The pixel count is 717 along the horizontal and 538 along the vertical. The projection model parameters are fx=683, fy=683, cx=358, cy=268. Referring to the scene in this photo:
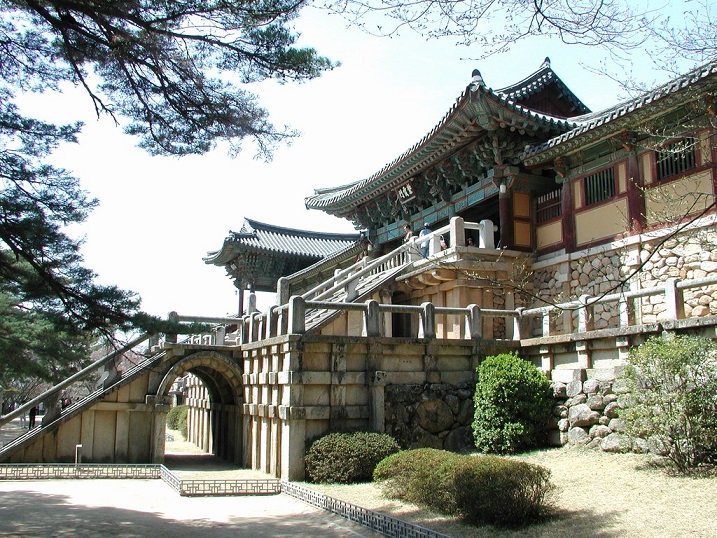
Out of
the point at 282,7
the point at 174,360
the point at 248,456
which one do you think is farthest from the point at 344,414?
the point at 282,7

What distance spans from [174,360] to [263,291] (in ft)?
53.9

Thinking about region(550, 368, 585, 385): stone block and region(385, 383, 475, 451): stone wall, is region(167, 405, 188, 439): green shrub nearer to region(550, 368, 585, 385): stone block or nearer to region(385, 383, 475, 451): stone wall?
region(385, 383, 475, 451): stone wall

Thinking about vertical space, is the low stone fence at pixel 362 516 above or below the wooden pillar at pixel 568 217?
below

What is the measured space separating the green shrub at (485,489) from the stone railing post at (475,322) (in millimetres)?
5099

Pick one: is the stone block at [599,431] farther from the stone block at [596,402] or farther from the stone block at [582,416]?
the stone block at [596,402]

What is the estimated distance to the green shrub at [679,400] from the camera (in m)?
9.66

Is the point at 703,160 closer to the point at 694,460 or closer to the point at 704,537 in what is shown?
the point at 694,460

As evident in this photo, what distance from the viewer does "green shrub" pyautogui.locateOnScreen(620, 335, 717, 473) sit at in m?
9.66

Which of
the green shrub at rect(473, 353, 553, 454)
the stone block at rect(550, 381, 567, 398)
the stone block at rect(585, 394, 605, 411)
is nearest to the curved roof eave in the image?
the green shrub at rect(473, 353, 553, 454)

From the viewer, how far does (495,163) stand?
1794 centimetres

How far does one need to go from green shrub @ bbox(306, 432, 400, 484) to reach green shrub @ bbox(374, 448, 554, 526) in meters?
2.37

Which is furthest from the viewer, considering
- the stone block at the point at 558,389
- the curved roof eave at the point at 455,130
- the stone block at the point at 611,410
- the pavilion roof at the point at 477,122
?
the pavilion roof at the point at 477,122

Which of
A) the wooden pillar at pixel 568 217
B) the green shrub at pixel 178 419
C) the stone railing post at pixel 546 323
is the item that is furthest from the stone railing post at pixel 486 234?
the green shrub at pixel 178 419

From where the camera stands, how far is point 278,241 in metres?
35.2
